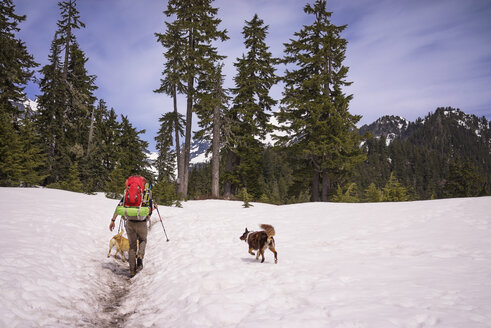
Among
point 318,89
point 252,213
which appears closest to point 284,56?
point 318,89

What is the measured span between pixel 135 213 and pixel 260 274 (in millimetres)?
3435

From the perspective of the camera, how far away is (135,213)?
6.03 meters

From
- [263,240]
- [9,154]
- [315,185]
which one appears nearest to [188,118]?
[9,154]

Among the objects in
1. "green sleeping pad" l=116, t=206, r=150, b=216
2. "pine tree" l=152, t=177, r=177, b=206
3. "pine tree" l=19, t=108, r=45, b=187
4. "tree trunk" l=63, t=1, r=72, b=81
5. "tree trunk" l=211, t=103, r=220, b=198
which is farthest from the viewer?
"tree trunk" l=63, t=1, r=72, b=81

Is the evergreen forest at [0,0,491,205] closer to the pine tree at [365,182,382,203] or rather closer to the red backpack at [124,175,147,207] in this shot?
the pine tree at [365,182,382,203]

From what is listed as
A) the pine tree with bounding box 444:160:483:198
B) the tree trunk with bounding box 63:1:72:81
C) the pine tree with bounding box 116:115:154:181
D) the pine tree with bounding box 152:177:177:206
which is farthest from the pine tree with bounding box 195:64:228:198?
the pine tree with bounding box 444:160:483:198

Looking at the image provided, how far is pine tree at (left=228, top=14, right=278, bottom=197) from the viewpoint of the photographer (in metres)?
23.6

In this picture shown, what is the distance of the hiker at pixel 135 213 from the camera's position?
6.04 m

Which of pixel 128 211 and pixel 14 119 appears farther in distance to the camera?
pixel 14 119

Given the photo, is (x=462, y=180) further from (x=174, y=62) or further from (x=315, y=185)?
(x=174, y=62)

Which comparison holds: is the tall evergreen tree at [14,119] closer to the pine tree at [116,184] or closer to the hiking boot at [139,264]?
the pine tree at [116,184]

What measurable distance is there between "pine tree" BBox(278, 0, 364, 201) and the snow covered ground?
30.0 ft

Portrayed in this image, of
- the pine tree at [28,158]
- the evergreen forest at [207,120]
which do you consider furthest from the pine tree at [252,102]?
the pine tree at [28,158]

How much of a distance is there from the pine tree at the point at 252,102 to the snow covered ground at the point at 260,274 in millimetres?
14289
